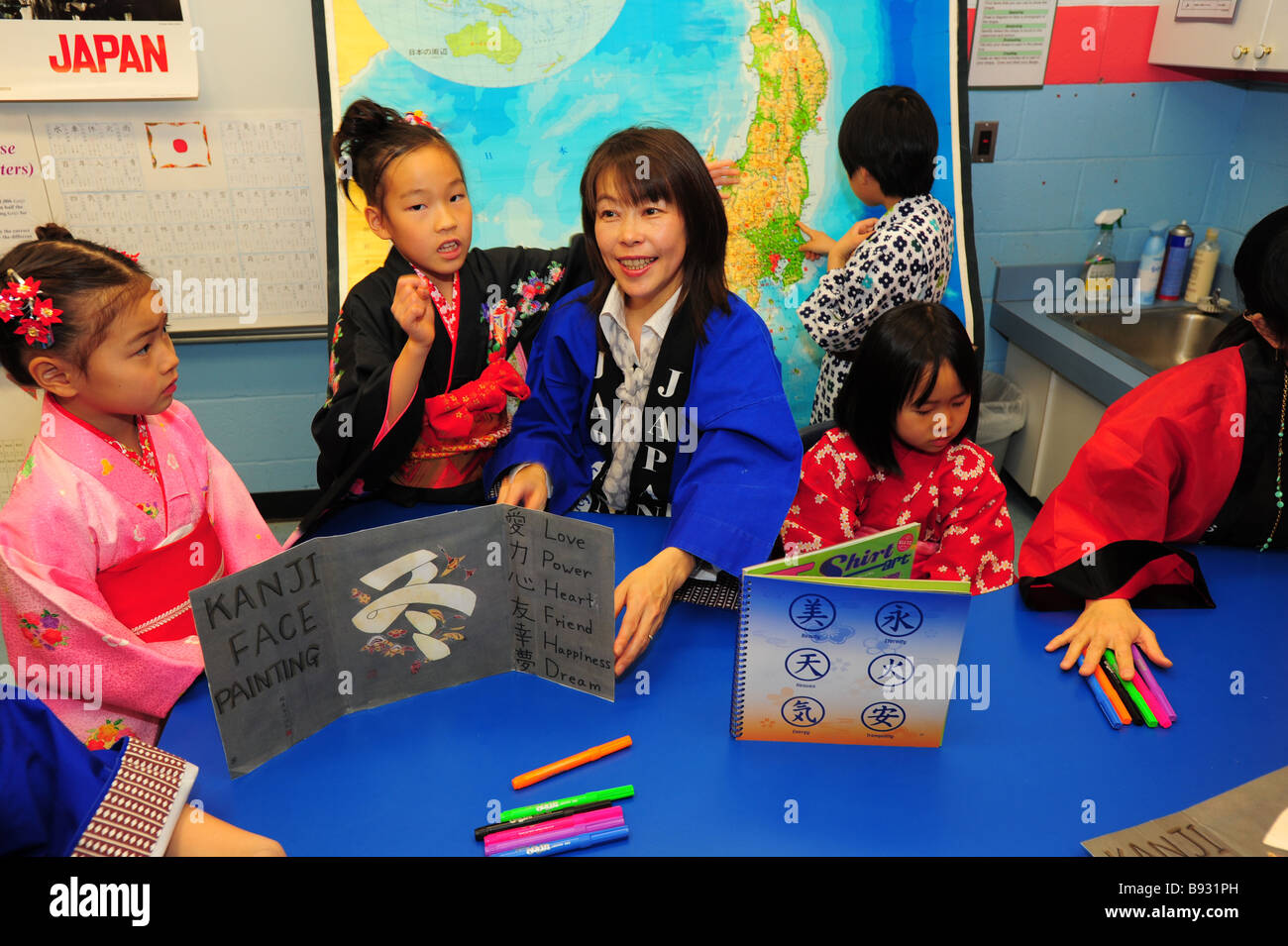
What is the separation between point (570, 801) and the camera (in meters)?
1.01

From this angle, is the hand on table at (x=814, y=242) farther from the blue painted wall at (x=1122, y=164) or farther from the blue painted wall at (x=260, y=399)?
the blue painted wall at (x=260, y=399)

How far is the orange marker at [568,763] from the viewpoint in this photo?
1.04m

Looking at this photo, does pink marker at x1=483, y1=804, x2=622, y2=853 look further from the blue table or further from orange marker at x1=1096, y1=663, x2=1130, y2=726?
orange marker at x1=1096, y1=663, x2=1130, y2=726

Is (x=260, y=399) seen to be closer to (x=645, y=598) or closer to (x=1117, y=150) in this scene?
(x=645, y=598)

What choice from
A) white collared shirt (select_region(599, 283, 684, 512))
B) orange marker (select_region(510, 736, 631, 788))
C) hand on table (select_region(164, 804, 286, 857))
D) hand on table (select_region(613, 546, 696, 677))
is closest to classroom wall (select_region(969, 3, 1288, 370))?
white collared shirt (select_region(599, 283, 684, 512))

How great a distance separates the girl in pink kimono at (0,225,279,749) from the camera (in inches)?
48.3

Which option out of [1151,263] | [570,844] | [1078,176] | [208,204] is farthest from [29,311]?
[1151,263]

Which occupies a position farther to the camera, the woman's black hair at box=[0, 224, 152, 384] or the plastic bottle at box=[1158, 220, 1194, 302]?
the plastic bottle at box=[1158, 220, 1194, 302]

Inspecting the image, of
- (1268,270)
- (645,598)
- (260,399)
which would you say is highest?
(1268,270)

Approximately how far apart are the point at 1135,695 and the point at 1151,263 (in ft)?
8.51

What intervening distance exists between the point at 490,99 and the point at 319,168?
0.78 m

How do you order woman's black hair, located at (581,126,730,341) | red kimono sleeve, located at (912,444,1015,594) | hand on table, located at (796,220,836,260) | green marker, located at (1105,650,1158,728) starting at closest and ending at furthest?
green marker, located at (1105,650,1158,728), woman's black hair, located at (581,126,730,341), red kimono sleeve, located at (912,444,1015,594), hand on table, located at (796,220,836,260)

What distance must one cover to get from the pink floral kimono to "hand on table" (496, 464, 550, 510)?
489mm

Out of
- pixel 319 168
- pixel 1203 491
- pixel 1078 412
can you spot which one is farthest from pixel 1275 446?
pixel 319 168
